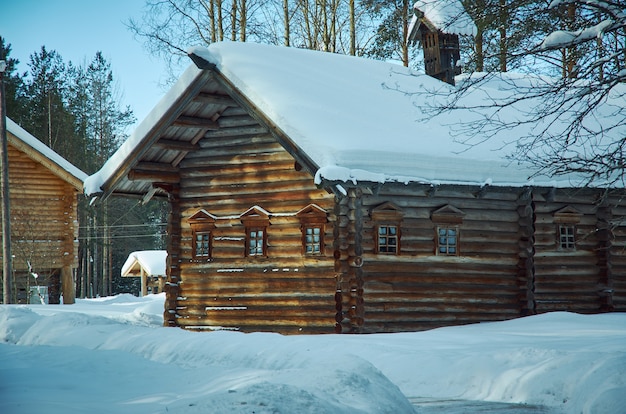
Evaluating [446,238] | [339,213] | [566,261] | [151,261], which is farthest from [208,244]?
[151,261]

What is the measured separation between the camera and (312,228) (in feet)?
A: 50.7

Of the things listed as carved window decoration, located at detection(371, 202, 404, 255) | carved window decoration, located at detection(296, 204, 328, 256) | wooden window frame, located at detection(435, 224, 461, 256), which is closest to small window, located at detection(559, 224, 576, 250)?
wooden window frame, located at detection(435, 224, 461, 256)

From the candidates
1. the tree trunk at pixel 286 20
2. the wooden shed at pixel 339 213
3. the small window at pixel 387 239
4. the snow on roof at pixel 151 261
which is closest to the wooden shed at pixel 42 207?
the tree trunk at pixel 286 20

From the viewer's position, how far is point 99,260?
5397cm

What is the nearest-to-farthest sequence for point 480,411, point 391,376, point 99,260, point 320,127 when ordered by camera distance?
point 480,411
point 391,376
point 320,127
point 99,260

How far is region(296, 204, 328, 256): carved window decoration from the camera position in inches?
598

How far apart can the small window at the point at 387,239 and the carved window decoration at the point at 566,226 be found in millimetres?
4127

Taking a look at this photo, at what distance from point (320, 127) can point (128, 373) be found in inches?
258

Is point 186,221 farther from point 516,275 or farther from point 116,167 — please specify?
point 516,275

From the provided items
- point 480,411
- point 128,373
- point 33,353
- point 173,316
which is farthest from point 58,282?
point 480,411

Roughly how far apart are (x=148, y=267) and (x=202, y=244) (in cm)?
2889

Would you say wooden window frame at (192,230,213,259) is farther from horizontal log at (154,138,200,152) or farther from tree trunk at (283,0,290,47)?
tree trunk at (283,0,290,47)

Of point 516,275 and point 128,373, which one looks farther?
point 516,275

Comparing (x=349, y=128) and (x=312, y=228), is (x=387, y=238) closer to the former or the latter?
(x=312, y=228)
